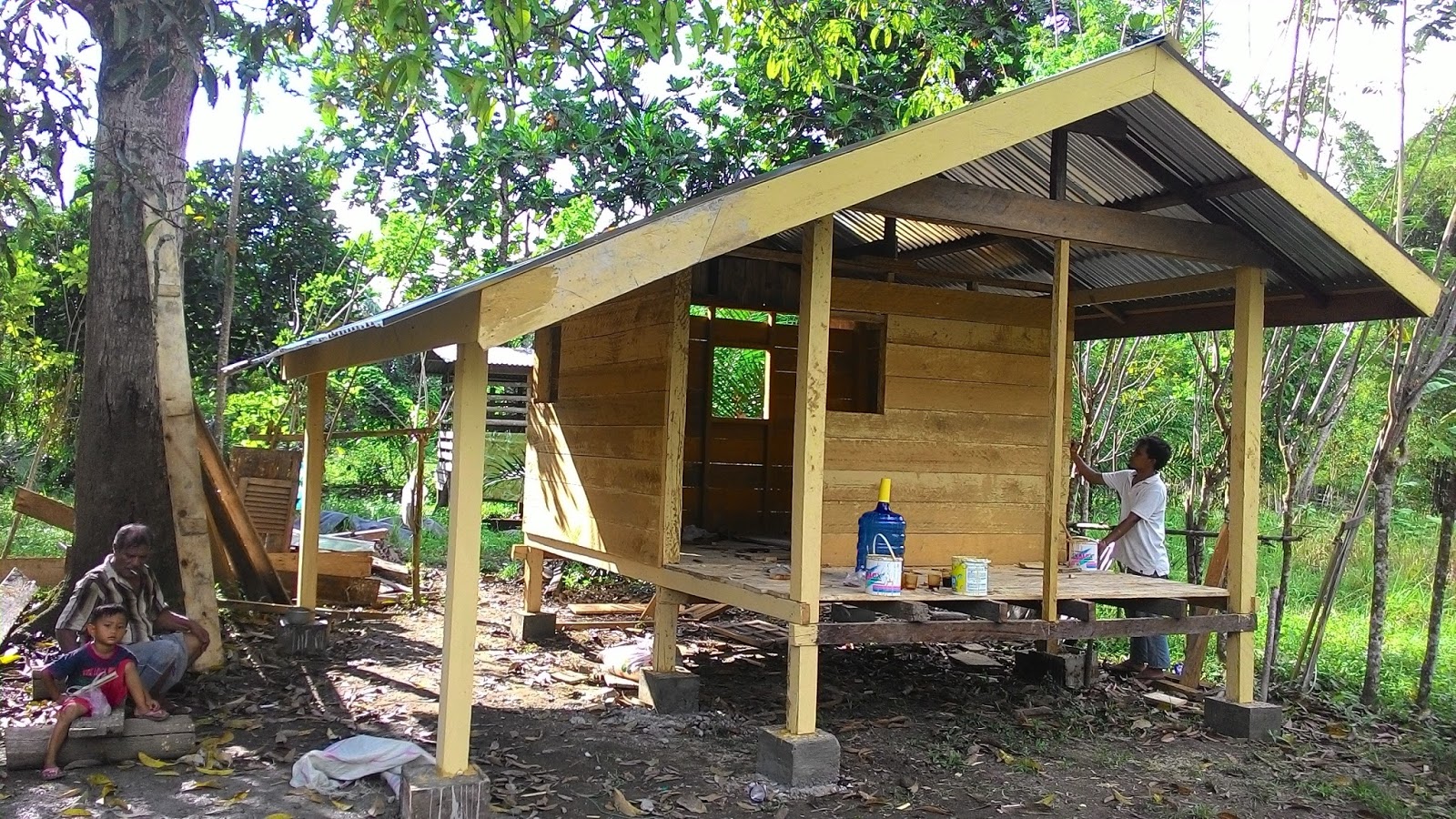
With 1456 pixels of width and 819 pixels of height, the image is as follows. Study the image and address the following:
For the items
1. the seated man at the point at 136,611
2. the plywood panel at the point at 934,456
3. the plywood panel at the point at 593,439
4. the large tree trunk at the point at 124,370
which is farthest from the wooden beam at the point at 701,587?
the large tree trunk at the point at 124,370

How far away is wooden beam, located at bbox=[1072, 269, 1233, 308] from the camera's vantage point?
7348 mm

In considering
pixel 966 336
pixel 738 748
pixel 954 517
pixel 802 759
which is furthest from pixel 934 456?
pixel 802 759

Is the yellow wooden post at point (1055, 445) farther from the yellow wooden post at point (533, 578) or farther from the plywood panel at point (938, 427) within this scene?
the yellow wooden post at point (533, 578)

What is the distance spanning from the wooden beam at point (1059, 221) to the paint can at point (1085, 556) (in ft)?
8.02

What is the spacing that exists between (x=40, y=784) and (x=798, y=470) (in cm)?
419

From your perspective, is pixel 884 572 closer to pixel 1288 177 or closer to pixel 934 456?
pixel 934 456

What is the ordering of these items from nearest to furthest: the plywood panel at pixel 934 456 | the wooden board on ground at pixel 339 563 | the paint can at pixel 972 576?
1. the paint can at pixel 972 576
2. the plywood panel at pixel 934 456
3. the wooden board on ground at pixel 339 563

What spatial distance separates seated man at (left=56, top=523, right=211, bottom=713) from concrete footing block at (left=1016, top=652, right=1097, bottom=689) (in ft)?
21.0

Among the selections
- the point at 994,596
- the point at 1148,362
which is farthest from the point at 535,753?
the point at 1148,362

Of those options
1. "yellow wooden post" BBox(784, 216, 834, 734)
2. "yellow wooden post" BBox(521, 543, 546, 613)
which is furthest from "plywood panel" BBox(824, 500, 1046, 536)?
"yellow wooden post" BBox(521, 543, 546, 613)

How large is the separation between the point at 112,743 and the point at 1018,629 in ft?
16.9

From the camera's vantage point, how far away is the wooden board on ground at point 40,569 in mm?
9141

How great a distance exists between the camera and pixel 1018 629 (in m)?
6.48

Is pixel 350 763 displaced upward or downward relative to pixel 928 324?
downward
